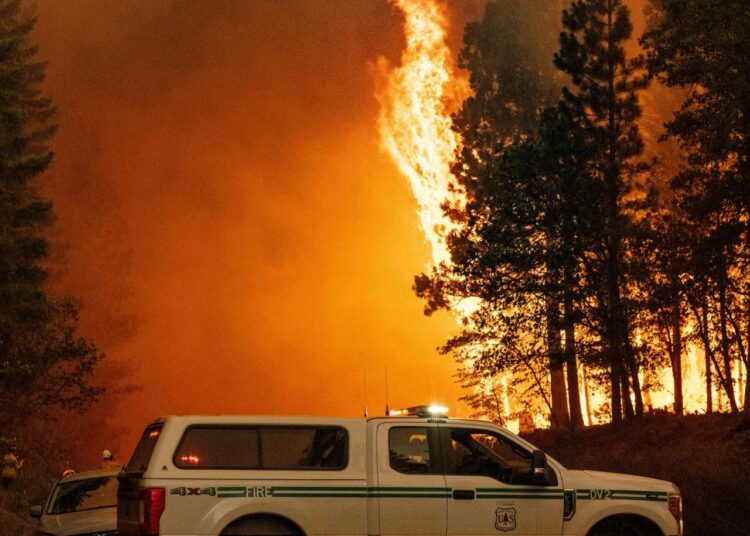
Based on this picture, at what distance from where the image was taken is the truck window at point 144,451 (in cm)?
1098

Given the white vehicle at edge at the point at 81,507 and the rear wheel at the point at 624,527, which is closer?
the rear wheel at the point at 624,527

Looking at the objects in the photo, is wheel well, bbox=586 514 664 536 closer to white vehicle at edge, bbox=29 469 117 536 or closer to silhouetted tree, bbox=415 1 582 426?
white vehicle at edge, bbox=29 469 117 536

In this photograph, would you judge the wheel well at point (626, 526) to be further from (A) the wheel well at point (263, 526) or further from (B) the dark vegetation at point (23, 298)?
(B) the dark vegetation at point (23, 298)

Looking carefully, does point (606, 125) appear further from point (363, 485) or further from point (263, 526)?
point (263, 526)

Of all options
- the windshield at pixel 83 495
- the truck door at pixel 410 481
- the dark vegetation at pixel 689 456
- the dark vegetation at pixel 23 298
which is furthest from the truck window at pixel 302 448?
the dark vegetation at pixel 23 298

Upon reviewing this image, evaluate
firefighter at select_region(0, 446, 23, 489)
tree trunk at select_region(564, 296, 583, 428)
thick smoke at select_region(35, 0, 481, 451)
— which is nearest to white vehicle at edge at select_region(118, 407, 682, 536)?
firefighter at select_region(0, 446, 23, 489)

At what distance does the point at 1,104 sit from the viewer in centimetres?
3111

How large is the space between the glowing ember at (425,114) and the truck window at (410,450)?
32.4 meters

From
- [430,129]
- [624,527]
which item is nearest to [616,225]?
[430,129]

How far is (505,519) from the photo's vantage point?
11.3m

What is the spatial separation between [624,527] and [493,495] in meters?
1.61

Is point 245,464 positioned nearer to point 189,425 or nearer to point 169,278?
point 189,425

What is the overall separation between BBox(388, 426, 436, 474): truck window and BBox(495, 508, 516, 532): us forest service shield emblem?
31.1 inches

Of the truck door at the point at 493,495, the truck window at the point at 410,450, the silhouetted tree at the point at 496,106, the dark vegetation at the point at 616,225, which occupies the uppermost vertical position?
the silhouetted tree at the point at 496,106
